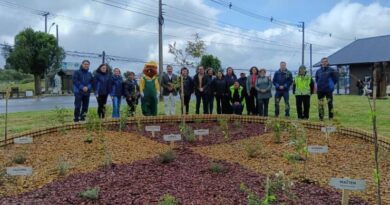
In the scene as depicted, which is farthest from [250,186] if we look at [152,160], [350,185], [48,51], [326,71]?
[48,51]

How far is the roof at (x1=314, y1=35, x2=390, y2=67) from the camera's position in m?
37.4

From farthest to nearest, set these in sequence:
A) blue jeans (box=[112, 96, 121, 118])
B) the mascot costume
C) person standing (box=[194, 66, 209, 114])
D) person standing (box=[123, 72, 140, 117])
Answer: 1. person standing (box=[194, 66, 209, 114])
2. person standing (box=[123, 72, 140, 117])
3. blue jeans (box=[112, 96, 121, 118])
4. the mascot costume

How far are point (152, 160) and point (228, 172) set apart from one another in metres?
1.16

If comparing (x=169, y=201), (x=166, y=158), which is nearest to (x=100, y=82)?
(x=166, y=158)

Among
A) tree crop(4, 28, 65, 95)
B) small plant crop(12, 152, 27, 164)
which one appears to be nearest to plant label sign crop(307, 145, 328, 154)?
small plant crop(12, 152, 27, 164)

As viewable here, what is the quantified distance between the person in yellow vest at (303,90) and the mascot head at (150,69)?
3.46m

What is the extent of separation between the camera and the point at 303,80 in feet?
37.7

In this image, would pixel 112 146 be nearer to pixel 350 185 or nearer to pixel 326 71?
pixel 350 185

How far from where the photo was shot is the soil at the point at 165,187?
14.7 feet

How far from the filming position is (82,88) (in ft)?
35.7

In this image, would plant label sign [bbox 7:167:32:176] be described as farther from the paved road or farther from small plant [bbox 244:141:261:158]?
the paved road

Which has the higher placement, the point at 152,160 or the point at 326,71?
the point at 326,71

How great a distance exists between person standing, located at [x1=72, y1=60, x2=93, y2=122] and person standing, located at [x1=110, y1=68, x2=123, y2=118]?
76cm

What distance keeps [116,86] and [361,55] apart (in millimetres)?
31406
